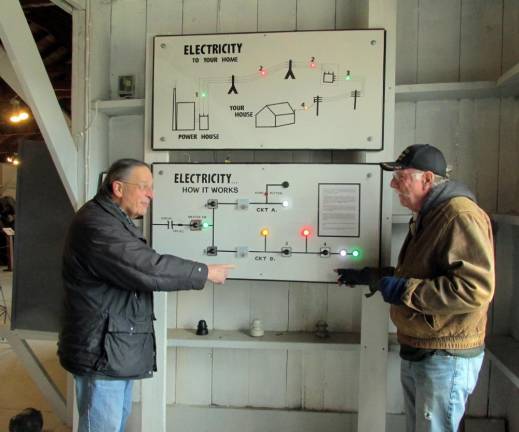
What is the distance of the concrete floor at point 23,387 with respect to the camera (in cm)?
244

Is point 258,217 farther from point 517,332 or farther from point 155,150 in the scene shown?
point 517,332

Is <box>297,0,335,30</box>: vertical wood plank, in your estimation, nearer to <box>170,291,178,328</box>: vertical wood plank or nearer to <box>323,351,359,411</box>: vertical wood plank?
<box>170,291,178,328</box>: vertical wood plank

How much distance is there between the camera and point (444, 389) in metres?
1.29

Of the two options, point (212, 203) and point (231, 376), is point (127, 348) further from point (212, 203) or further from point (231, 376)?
point (231, 376)

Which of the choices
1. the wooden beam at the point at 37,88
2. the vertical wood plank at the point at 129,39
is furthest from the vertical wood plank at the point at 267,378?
the vertical wood plank at the point at 129,39

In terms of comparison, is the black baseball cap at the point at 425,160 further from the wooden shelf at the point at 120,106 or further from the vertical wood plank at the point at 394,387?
the wooden shelf at the point at 120,106

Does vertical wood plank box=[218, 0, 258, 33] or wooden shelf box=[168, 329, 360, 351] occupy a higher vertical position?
vertical wood plank box=[218, 0, 258, 33]

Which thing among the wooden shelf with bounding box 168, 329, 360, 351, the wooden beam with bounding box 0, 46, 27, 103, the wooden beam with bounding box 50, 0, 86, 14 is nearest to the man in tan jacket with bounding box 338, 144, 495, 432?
the wooden shelf with bounding box 168, 329, 360, 351

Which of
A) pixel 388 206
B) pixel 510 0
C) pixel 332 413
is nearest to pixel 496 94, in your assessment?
pixel 510 0

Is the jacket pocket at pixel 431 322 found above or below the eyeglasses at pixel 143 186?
below

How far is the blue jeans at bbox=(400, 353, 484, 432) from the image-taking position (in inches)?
50.4

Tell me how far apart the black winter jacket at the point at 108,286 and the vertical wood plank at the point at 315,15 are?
136 centimetres

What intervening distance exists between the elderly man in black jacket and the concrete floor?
1.25 m

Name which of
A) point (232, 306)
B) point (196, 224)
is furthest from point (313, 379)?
point (196, 224)
